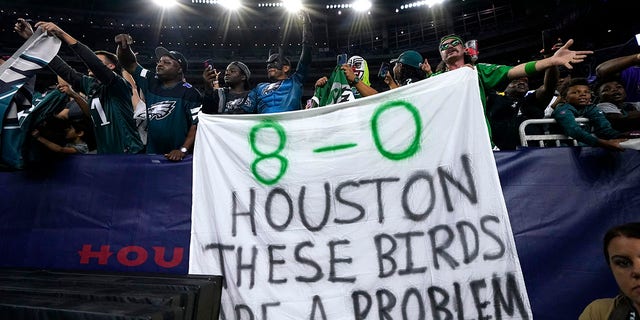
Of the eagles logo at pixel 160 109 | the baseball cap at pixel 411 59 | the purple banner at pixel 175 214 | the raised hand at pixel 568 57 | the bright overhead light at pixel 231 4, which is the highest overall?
the bright overhead light at pixel 231 4

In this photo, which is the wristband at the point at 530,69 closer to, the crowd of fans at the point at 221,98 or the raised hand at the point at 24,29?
the crowd of fans at the point at 221,98

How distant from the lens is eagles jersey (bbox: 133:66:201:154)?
2.89m

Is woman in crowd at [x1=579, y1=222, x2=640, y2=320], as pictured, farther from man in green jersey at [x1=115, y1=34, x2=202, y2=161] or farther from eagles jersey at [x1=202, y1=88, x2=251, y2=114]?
eagles jersey at [x1=202, y1=88, x2=251, y2=114]

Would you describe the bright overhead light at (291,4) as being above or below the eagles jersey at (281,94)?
above

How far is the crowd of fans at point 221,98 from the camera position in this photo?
2.44 meters

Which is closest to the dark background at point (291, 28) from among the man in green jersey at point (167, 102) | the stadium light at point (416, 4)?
the stadium light at point (416, 4)

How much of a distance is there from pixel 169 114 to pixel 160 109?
10 centimetres

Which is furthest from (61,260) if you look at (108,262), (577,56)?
(577,56)

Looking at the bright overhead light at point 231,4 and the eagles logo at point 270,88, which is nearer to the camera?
the eagles logo at point 270,88

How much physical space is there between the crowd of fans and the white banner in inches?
21.2

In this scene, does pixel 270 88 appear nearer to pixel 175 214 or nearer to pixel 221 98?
pixel 221 98

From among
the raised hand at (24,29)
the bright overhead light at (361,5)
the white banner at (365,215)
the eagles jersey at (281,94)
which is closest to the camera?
the white banner at (365,215)

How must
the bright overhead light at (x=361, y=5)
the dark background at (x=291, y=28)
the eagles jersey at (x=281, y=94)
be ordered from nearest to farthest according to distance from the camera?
the eagles jersey at (x=281, y=94)
the dark background at (x=291, y=28)
the bright overhead light at (x=361, y=5)

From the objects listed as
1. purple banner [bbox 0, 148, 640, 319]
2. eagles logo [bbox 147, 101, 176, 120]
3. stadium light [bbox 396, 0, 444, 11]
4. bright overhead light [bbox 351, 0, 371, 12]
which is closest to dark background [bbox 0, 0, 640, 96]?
stadium light [bbox 396, 0, 444, 11]
